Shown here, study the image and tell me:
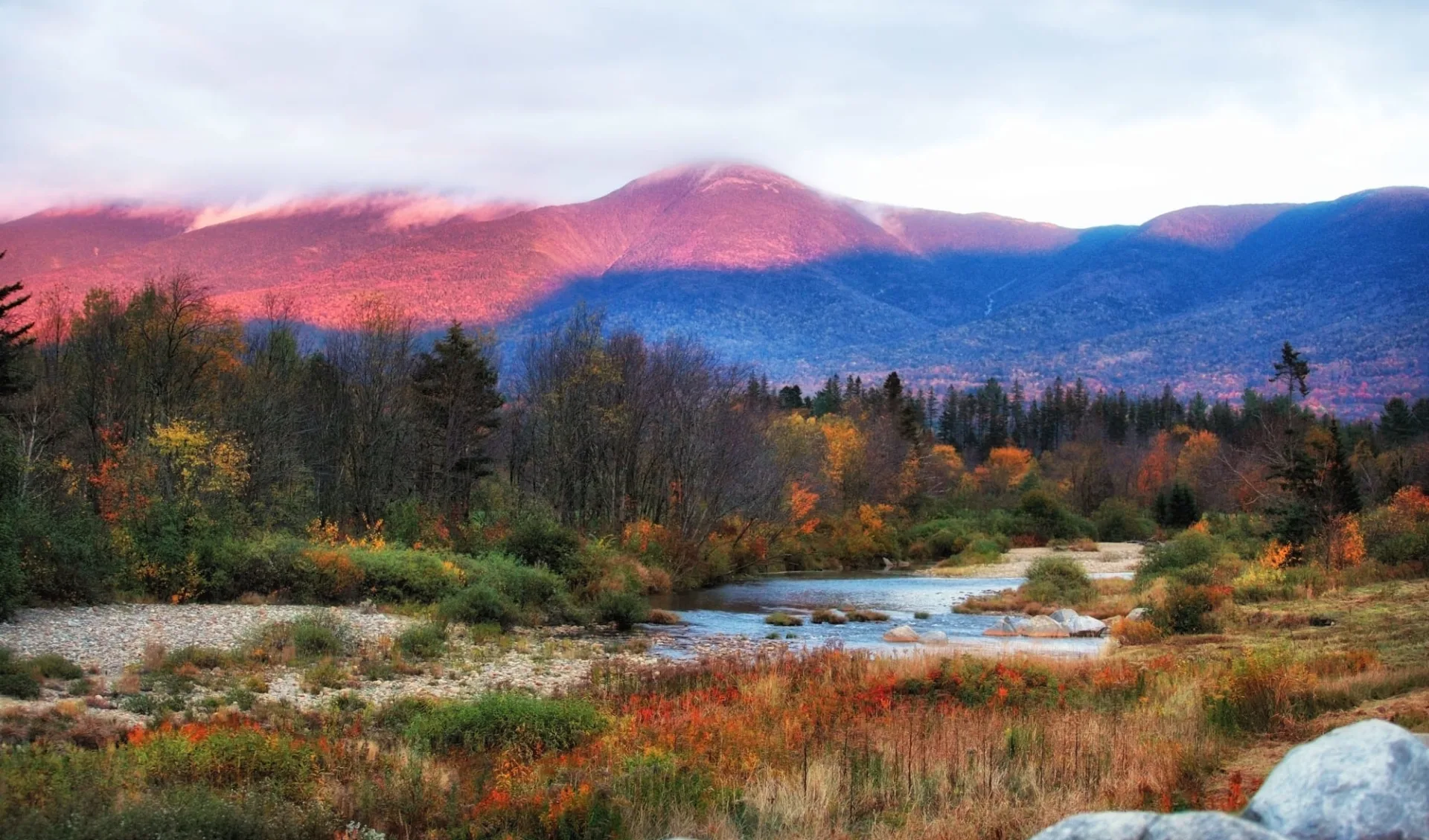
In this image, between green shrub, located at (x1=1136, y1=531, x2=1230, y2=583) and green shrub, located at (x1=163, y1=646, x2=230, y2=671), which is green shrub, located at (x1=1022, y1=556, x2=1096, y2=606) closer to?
green shrub, located at (x1=1136, y1=531, x2=1230, y2=583)

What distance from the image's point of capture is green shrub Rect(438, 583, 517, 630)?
1083 inches

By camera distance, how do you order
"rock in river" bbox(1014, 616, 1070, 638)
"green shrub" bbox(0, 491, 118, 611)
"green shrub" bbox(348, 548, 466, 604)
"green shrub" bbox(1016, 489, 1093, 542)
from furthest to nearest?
"green shrub" bbox(1016, 489, 1093, 542) → "green shrub" bbox(348, 548, 466, 604) → "rock in river" bbox(1014, 616, 1070, 638) → "green shrub" bbox(0, 491, 118, 611)

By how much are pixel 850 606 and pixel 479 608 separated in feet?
48.3

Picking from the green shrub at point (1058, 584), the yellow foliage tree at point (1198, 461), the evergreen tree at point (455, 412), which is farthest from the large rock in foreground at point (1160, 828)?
the yellow foliage tree at point (1198, 461)

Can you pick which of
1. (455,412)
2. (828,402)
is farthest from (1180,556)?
(828,402)

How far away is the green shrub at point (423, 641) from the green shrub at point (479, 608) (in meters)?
3.83

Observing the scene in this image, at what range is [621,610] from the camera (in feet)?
101

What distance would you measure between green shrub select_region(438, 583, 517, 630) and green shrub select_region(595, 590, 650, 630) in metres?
3.16

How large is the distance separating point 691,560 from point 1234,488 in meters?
45.0

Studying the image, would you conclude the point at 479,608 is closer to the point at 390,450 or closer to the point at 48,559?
the point at 48,559

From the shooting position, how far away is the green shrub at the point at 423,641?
21609 millimetres

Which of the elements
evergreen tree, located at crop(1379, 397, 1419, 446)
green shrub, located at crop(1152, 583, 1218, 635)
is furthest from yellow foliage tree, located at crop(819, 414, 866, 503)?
evergreen tree, located at crop(1379, 397, 1419, 446)

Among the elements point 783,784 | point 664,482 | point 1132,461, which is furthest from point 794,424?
point 783,784

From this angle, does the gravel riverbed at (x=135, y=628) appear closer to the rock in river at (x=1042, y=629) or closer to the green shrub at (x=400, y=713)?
the green shrub at (x=400, y=713)
